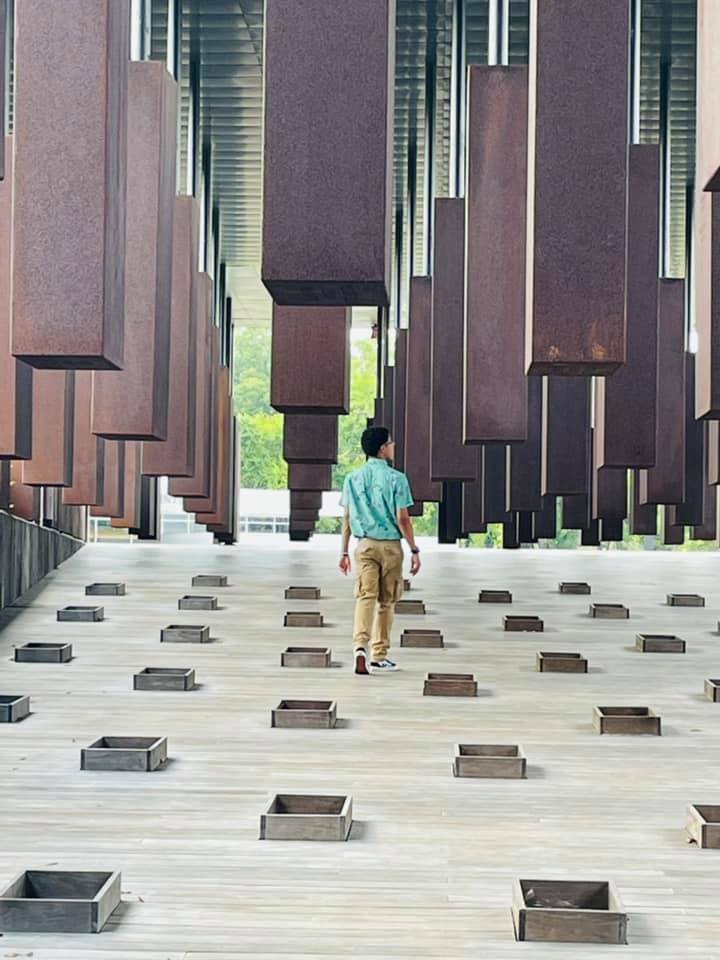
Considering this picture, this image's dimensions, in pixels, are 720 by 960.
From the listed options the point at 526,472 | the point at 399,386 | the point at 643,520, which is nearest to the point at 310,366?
the point at 526,472

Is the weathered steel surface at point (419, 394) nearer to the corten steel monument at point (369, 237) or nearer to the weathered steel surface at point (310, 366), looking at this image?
the corten steel monument at point (369, 237)

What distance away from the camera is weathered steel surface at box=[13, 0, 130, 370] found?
3678 mm

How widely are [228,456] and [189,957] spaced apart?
12520 mm

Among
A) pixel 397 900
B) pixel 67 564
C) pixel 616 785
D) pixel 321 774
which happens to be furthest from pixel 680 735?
pixel 67 564

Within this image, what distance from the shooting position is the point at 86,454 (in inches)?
372

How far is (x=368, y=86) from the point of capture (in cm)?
326

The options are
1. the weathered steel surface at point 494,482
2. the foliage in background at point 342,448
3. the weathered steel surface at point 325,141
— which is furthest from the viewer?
the foliage in background at point 342,448

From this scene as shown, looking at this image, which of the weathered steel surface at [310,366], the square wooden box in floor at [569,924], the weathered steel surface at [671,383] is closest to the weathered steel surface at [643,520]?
the weathered steel surface at [671,383]

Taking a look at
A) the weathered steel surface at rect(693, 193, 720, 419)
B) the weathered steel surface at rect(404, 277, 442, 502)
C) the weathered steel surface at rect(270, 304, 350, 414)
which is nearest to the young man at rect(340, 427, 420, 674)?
the weathered steel surface at rect(404, 277, 442, 502)

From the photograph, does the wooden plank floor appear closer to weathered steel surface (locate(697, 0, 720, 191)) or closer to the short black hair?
the short black hair

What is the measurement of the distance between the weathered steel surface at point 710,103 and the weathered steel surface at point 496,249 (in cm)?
189

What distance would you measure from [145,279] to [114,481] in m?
6.31

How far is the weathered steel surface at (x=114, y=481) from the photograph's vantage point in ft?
35.6

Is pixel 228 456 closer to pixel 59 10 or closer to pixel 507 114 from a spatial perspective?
pixel 507 114
